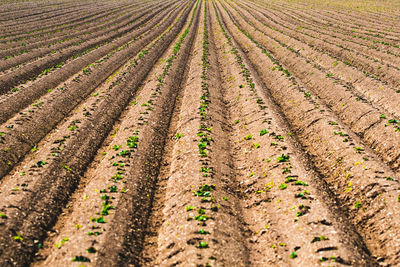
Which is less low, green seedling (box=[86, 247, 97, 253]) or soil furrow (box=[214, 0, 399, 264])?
soil furrow (box=[214, 0, 399, 264])

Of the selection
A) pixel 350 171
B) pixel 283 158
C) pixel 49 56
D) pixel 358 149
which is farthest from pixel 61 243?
pixel 49 56

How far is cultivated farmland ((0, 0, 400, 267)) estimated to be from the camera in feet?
28.2

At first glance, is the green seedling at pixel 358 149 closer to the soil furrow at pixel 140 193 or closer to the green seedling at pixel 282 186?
the green seedling at pixel 282 186

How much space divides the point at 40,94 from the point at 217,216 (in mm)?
18199

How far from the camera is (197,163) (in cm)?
1238

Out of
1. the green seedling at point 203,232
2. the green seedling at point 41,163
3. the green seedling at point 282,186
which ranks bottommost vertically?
the green seedling at point 203,232

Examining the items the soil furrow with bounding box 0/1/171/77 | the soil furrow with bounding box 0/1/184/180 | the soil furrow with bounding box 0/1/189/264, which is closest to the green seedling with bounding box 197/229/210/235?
the soil furrow with bounding box 0/1/189/264

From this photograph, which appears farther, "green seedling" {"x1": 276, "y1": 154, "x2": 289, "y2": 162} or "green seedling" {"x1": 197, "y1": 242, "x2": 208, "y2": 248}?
"green seedling" {"x1": 276, "y1": 154, "x2": 289, "y2": 162}

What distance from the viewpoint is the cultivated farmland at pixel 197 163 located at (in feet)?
28.2

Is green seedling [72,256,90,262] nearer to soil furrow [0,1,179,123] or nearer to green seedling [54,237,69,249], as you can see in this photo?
green seedling [54,237,69,249]

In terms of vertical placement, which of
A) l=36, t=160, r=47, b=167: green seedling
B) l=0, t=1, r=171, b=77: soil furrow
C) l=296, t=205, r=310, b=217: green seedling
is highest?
l=0, t=1, r=171, b=77: soil furrow

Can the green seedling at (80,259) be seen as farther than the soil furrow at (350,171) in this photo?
No

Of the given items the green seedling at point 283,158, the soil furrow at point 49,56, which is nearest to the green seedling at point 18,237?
the green seedling at point 283,158

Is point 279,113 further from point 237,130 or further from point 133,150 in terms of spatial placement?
point 133,150
